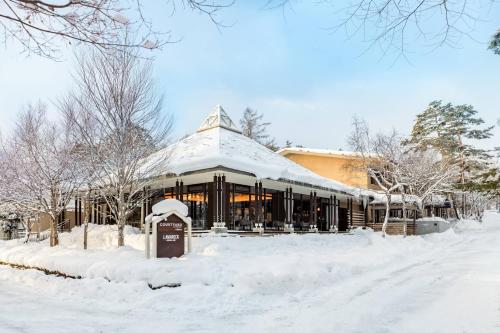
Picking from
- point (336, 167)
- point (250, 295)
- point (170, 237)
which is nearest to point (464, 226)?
point (336, 167)

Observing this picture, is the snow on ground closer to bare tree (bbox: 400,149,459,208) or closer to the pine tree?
bare tree (bbox: 400,149,459,208)

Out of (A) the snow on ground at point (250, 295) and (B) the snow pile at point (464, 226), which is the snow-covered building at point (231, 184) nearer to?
(A) the snow on ground at point (250, 295)

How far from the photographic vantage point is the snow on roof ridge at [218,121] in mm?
24156

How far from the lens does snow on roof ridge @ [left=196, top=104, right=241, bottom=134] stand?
2416 cm

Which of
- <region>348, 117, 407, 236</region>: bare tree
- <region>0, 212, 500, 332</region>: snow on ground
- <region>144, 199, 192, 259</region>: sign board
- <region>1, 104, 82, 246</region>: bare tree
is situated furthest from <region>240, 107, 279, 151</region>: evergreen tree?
<region>144, 199, 192, 259</region>: sign board

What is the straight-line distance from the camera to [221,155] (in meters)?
17.5

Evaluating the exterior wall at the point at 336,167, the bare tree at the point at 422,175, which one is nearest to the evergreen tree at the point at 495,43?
the bare tree at the point at 422,175

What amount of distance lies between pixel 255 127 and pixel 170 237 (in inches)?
1968

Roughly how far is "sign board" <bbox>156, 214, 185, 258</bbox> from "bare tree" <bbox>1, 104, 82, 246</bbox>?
774cm

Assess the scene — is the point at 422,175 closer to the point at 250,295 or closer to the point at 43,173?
the point at 250,295

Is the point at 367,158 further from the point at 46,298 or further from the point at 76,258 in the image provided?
the point at 46,298

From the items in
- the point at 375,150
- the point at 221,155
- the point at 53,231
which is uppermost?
the point at 375,150

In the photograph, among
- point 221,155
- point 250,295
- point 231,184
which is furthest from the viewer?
point 231,184

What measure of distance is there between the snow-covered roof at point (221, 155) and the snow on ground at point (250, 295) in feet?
12.3
